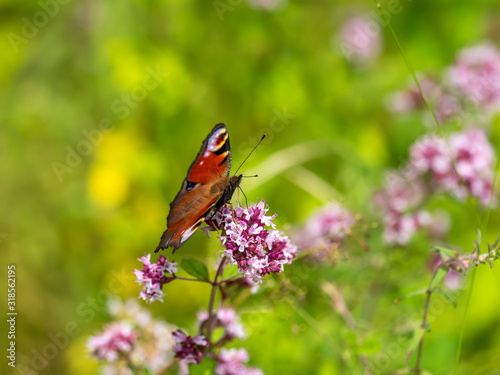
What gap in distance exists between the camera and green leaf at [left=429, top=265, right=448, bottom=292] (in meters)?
1.69

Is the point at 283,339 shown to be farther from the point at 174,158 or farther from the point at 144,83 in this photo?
the point at 144,83

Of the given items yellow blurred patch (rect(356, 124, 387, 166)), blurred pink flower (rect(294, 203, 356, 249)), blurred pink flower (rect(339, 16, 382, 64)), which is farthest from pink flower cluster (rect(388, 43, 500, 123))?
blurred pink flower (rect(294, 203, 356, 249))

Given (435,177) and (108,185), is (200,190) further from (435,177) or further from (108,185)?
(108,185)

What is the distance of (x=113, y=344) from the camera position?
2.14m

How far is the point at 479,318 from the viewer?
11.9 feet

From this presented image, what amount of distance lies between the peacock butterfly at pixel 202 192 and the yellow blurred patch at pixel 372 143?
99.2 inches

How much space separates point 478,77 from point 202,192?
2.69 m

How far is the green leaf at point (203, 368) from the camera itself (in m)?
1.73

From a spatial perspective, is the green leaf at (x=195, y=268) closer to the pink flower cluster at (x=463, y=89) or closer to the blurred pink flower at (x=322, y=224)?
the blurred pink flower at (x=322, y=224)

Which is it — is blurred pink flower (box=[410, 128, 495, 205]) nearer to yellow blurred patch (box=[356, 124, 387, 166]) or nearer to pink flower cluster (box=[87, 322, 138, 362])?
yellow blurred patch (box=[356, 124, 387, 166])

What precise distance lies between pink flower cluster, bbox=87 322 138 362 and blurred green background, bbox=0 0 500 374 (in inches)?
39.8

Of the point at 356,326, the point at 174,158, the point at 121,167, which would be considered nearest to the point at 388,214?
the point at 356,326

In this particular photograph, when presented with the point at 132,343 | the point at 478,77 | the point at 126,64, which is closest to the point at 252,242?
the point at 132,343

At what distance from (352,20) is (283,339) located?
3.29 meters
